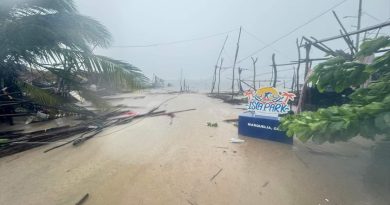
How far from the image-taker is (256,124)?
709 cm

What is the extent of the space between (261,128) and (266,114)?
415 millimetres

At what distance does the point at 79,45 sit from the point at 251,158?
6.63m

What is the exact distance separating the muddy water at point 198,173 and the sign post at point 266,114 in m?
0.32

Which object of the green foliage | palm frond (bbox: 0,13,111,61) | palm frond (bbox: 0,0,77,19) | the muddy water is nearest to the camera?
the green foliage

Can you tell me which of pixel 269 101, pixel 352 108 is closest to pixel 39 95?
pixel 269 101

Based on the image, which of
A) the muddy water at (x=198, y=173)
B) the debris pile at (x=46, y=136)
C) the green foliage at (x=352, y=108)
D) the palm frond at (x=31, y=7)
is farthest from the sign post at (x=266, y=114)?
the palm frond at (x=31, y=7)

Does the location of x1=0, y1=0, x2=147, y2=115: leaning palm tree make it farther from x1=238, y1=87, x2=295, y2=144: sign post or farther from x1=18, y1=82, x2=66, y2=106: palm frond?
x1=238, y1=87, x2=295, y2=144: sign post

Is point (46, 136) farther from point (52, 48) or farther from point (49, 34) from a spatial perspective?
point (49, 34)

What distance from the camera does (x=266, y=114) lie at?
6.95 meters

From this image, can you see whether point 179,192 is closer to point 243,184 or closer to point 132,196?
point 132,196

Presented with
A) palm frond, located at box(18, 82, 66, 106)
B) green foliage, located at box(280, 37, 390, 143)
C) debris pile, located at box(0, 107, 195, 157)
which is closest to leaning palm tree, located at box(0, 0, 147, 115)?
palm frond, located at box(18, 82, 66, 106)

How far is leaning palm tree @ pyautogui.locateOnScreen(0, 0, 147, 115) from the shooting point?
7684mm

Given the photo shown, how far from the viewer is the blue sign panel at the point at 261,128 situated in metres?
6.64

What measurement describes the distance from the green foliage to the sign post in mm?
1410
